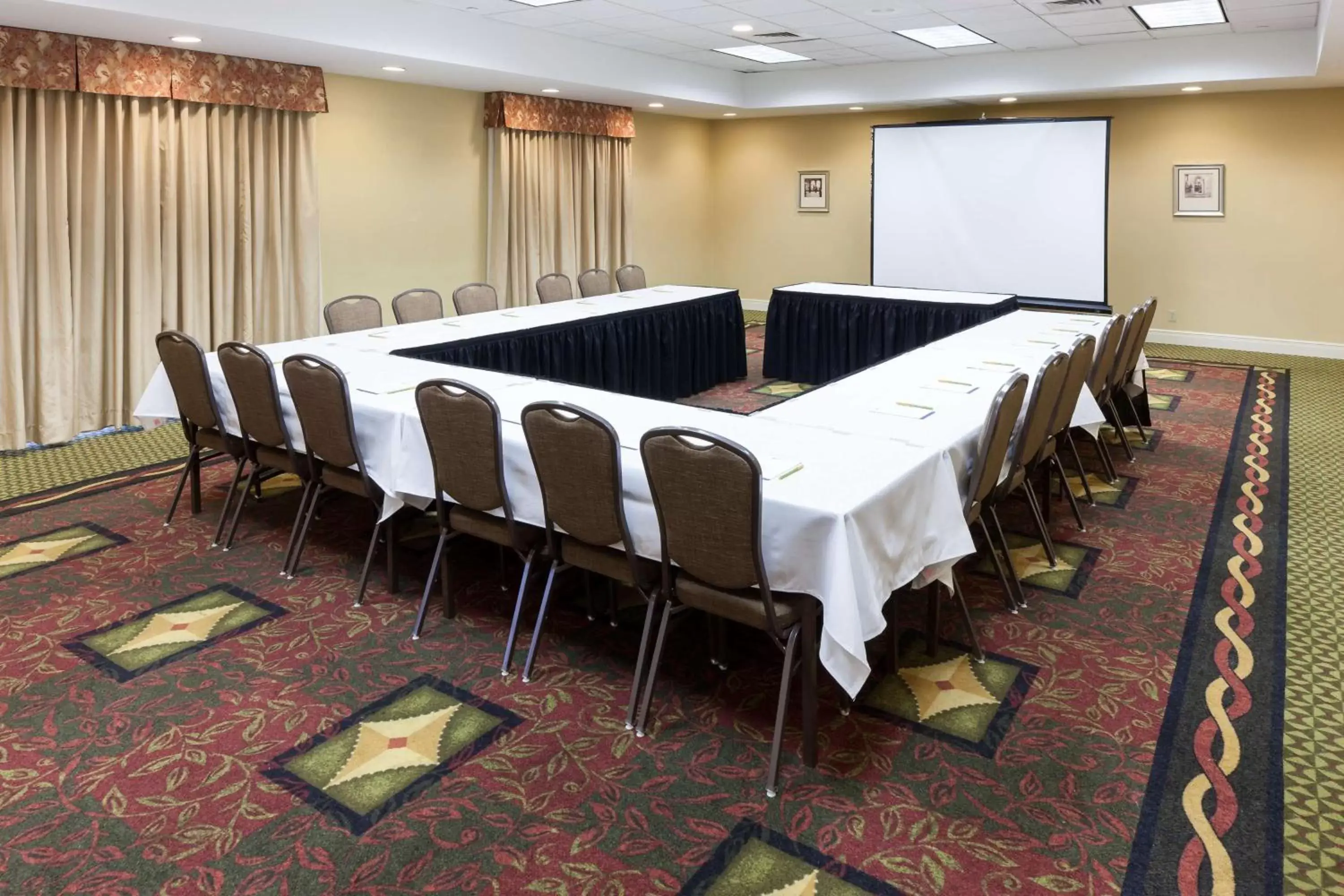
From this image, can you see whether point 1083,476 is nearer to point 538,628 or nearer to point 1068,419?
point 1068,419

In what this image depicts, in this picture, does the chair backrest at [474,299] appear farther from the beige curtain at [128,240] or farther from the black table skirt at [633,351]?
the beige curtain at [128,240]

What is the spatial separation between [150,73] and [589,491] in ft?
16.7

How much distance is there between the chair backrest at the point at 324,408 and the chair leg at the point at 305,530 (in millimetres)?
277

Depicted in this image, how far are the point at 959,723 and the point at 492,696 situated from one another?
1.47 meters

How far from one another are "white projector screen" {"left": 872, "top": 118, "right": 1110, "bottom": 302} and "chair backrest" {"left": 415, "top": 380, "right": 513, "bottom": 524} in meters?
6.89

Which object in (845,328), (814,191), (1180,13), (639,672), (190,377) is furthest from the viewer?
(814,191)

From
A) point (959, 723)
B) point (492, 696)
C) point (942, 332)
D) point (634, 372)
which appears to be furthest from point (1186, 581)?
point (634, 372)

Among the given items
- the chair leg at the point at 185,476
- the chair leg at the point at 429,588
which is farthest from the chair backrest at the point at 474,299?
the chair leg at the point at 429,588

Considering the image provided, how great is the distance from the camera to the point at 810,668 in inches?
104

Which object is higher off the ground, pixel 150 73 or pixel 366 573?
pixel 150 73

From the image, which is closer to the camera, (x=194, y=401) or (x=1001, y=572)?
(x=1001, y=572)

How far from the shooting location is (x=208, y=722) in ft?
9.62

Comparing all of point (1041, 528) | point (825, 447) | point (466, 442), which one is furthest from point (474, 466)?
point (1041, 528)

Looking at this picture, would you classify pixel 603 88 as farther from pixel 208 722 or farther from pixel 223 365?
pixel 208 722
